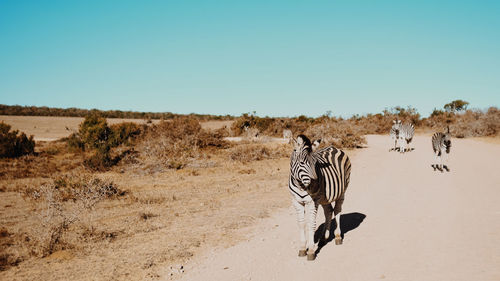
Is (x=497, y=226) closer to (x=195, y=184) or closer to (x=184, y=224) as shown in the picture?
(x=184, y=224)

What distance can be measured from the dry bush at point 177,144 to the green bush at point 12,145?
842 centimetres

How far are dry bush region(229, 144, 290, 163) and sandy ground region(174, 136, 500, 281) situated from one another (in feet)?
32.0

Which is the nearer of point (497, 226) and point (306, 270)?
point (306, 270)

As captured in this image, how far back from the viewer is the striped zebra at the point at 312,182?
16.3 feet

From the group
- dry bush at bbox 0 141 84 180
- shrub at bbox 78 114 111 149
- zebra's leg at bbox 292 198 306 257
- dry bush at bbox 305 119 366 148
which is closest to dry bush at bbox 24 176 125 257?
zebra's leg at bbox 292 198 306 257

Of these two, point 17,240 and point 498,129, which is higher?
point 498,129

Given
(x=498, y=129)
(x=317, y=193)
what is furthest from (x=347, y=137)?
(x=317, y=193)

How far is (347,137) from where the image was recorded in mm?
25031

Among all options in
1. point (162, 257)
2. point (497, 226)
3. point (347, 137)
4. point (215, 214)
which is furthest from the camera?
point (347, 137)

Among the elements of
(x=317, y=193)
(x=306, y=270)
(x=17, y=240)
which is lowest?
(x=17, y=240)

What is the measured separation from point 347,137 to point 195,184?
15103mm

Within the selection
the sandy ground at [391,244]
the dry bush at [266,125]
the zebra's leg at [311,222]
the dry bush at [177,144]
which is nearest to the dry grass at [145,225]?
the sandy ground at [391,244]

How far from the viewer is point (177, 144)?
868 inches

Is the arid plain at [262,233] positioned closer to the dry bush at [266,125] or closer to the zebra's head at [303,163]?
the zebra's head at [303,163]
